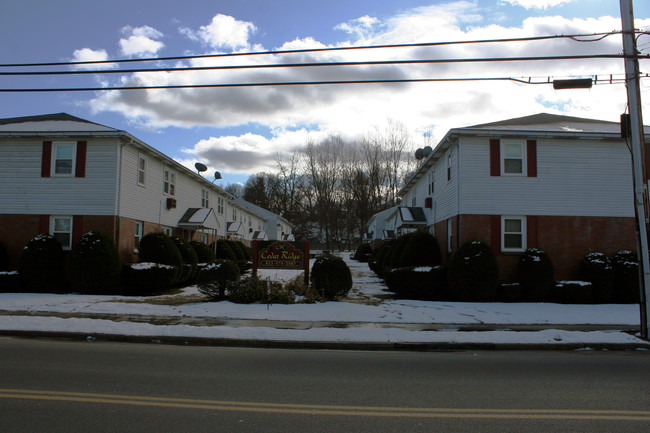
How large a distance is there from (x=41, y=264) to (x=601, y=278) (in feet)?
65.9

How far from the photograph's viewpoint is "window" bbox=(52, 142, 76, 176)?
59.3ft

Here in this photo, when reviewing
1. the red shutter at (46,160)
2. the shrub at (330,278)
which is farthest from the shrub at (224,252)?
the shrub at (330,278)

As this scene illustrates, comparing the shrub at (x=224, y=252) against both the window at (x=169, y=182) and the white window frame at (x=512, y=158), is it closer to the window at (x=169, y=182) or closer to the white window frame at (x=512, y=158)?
the window at (x=169, y=182)

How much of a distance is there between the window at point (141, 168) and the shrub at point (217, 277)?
752 centimetres

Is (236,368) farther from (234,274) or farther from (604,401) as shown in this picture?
(234,274)

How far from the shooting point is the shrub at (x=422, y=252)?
1817 centimetres

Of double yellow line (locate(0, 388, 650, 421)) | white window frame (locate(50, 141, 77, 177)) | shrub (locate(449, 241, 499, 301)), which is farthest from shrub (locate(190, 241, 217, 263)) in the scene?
double yellow line (locate(0, 388, 650, 421))

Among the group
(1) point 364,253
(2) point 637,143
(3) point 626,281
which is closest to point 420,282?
(3) point 626,281

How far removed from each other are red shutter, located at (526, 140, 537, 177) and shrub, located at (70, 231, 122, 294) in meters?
15.9

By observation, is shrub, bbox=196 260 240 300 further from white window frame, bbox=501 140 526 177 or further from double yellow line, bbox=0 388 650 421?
white window frame, bbox=501 140 526 177

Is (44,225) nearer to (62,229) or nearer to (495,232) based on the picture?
(62,229)

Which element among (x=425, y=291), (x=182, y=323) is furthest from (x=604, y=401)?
(x=425, y=291)

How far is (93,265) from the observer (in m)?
16.2

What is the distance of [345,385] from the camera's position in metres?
6.16
